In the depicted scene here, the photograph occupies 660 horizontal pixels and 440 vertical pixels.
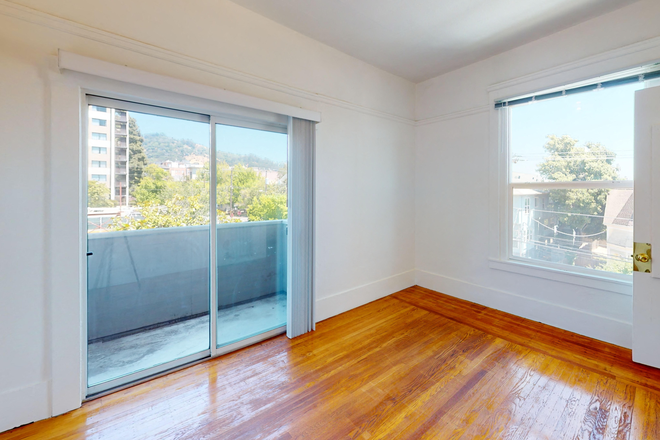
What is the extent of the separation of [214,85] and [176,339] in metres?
2.10

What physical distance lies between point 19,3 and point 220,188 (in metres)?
1.51

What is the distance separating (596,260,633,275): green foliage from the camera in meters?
2.48

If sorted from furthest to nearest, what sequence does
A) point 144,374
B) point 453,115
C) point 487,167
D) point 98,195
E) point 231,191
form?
1. point 453,115
2. point 487,167
3. point 231,191
4. point 144,374
5. point 98,195

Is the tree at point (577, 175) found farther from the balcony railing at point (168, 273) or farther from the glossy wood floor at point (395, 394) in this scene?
the balcony railing at point (168, 273)

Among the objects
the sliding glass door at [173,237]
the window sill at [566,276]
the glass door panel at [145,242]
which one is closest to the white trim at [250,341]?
the sliding glass door at [173,237]

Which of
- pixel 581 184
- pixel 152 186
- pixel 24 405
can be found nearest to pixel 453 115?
pixel 581 184

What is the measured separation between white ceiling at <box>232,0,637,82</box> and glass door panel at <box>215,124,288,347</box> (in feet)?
3.53

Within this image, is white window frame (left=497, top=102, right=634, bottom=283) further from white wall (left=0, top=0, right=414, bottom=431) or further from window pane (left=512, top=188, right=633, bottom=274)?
white wall (left=0, top=0, right=414, bottom=431)

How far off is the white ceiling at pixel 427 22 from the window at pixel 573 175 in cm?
63

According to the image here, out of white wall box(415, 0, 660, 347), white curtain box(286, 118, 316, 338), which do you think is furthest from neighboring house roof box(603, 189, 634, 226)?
white curtain box(286, 118, 316, 338)

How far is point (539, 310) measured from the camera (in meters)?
2.97

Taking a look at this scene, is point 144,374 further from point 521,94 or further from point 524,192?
point 521,94

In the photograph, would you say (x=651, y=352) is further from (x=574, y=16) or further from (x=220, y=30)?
(x=220, y=30)

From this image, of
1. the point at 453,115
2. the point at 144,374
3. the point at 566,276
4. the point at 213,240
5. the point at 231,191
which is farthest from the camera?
the point at 453,115
